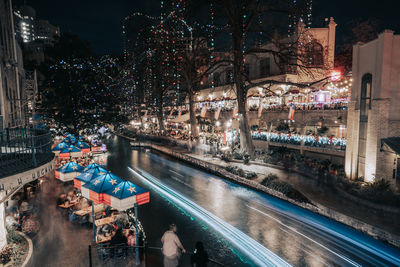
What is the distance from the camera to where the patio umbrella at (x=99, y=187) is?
28.1ft

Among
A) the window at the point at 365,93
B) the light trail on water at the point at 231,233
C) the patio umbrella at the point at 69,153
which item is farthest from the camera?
the patio umbrella at the point at 69,153

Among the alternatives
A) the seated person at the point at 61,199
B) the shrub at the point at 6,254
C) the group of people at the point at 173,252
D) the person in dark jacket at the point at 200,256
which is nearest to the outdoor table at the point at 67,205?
the seated person at the point at 61,199

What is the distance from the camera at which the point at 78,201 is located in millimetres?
12727

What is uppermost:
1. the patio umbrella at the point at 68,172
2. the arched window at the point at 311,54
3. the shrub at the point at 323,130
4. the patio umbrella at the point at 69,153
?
the arched window at the point at 311,54

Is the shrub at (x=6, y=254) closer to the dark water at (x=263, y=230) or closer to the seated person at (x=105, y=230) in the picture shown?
the seated person at (x=105, y=230)

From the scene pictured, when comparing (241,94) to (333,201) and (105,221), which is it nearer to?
(333,201)

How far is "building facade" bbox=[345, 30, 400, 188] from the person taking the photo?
12.6m

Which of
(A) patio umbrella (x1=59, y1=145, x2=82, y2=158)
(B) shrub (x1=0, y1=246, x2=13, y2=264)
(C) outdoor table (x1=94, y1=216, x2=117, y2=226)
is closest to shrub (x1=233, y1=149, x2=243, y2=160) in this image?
(A) patio umbrella (x1=59, y1=145, x2=82, y2=158)

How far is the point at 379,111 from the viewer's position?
12930 mm

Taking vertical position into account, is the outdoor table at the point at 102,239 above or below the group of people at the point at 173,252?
below

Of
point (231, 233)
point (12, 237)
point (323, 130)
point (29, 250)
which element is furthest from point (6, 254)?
point (323, 130)

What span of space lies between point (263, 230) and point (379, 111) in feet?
29.9

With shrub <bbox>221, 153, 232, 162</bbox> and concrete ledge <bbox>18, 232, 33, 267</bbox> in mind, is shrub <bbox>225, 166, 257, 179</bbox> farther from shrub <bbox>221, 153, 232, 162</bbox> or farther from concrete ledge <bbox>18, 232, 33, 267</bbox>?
concrete ledge <bbox>18, 232, 33, 267</bbox>

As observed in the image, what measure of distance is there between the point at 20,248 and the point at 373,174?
54.1 feet
